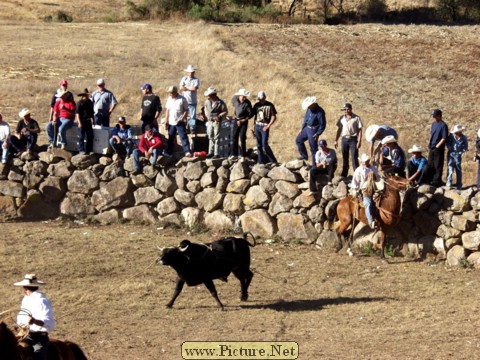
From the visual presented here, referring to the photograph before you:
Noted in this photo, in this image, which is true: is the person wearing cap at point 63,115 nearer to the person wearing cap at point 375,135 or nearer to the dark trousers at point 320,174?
the dark trousers at point 320,174

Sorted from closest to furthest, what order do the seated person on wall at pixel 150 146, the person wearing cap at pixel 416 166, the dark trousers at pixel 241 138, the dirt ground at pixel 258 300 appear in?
the dirt ground at pixel 258 300 < the person wearing cap at pixel 416 166 < the seated person on wall at pixel 150 146 < the dark trousers at pixel 241 138

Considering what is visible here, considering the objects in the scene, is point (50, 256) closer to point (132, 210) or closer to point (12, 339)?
point (132, 210)

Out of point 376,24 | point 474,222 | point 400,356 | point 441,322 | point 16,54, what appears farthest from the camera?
point 376,24

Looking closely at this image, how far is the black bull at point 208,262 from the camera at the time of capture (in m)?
15.8

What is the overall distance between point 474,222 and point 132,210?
752cm

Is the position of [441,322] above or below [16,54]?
below

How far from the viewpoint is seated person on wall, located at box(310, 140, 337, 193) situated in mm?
20484

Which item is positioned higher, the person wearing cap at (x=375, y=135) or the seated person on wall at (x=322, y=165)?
the person wearing cap at (x=375, y=135)

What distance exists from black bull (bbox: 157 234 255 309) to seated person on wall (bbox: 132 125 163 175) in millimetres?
5826

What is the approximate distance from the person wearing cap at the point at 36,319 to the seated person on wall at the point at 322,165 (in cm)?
A: 961

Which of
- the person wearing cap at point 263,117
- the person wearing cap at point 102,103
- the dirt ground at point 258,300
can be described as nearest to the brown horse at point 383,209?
the dirt ground at point 258,300

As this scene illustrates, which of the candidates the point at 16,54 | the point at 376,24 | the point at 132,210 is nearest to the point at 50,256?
the point at 132,210

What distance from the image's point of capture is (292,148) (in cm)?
2691

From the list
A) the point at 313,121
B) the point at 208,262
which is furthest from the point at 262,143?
the point at 208,262
